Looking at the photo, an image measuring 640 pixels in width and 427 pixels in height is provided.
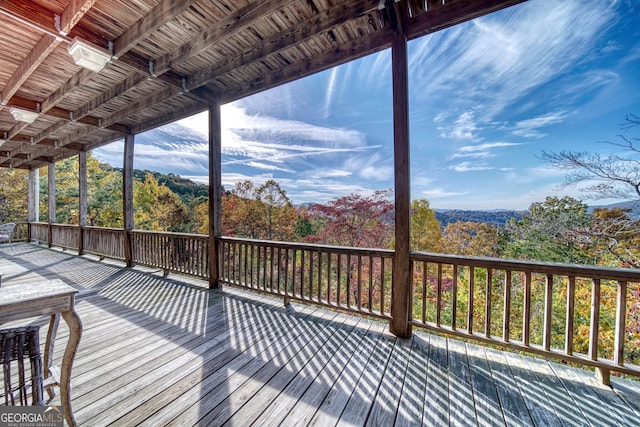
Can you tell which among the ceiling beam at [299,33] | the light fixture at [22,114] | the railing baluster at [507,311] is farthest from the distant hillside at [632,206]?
the light fixture at [22,114]

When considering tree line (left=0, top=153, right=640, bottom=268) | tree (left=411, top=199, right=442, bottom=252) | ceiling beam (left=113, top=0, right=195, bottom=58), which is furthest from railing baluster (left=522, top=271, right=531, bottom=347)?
tree (left=411, top=199, right=442, bottom=252)

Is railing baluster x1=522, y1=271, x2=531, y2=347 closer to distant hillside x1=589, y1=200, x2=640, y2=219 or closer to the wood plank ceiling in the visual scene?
the wood plank ceiling

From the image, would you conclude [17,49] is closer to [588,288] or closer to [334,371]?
[334,371]

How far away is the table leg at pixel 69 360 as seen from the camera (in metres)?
1.34

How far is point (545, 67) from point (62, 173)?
19845mm

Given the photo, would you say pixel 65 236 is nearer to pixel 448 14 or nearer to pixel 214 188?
pixel 214 188

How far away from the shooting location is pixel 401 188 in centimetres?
242

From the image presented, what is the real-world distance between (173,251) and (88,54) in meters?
3.17

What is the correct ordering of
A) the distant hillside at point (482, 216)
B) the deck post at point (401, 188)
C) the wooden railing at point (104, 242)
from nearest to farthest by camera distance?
the deck post at point (401, 188) < the wooden railing at point (104, 242) < the distant hillside at point (482, 216)

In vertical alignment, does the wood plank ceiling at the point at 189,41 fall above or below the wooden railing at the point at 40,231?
above

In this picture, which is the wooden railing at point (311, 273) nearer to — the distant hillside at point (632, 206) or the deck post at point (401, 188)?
the deck post at point (401, 188)

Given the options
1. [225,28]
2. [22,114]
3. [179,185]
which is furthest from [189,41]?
[179,185]

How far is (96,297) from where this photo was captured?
11.7 ft

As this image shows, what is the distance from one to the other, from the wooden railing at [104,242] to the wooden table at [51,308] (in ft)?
16.5
